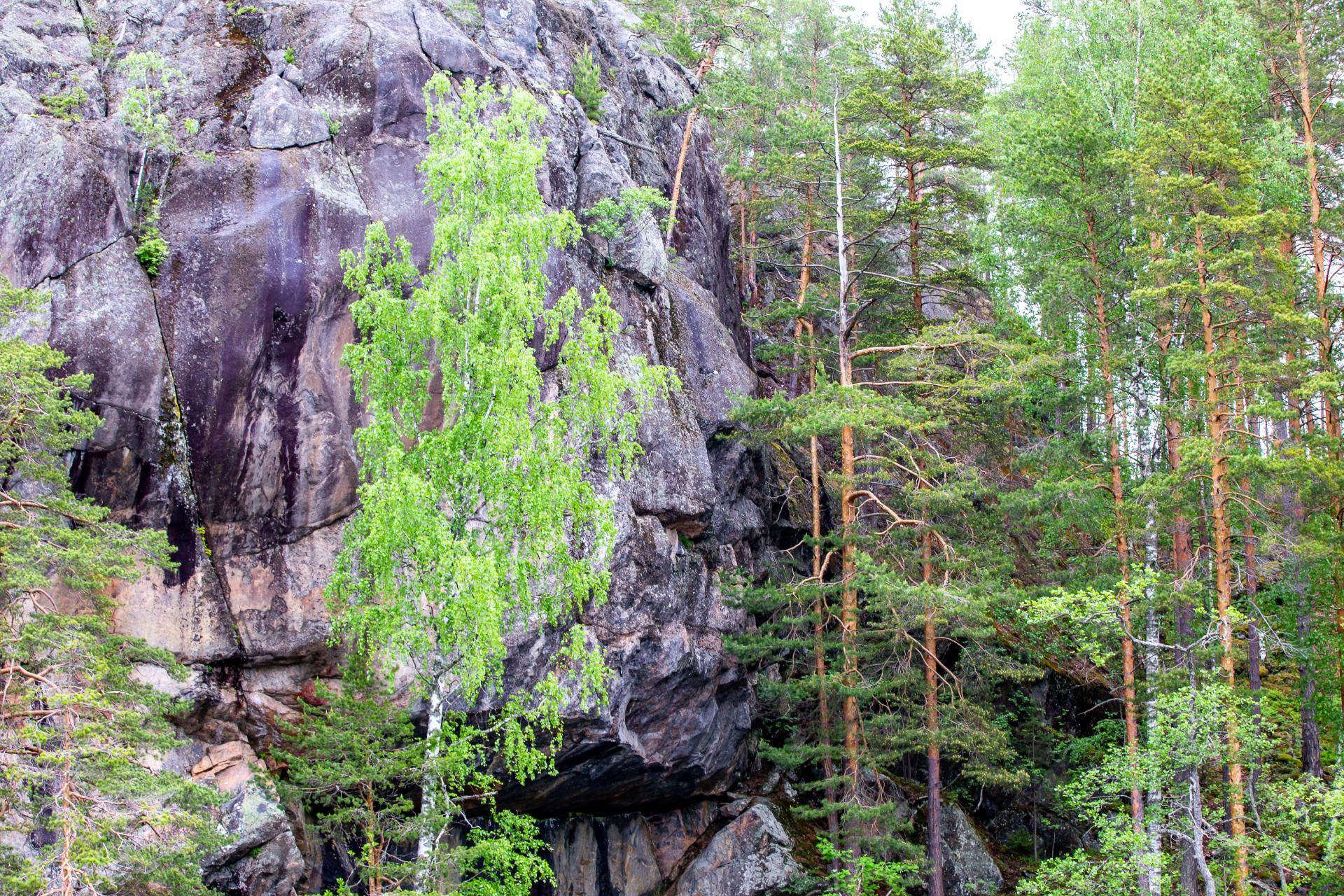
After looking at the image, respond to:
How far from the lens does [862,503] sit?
1717cm

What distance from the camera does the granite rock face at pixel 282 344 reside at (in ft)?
41.6

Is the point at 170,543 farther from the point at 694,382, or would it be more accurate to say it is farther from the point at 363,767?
the point at 694,382

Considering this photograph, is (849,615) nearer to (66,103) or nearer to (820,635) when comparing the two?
(820,635)

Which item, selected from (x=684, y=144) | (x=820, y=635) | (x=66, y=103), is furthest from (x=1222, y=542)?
(x=66, y=103)

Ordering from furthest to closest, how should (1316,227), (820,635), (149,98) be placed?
(820,635)
(1316,227)
(149,98)

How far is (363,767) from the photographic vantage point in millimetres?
10766

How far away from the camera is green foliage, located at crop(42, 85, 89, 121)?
1370 centimetres

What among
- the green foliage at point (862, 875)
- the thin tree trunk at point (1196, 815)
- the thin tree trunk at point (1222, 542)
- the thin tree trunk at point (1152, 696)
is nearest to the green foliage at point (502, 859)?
the green foliage at point (862, 875)

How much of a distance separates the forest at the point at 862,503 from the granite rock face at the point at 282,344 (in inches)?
11.9

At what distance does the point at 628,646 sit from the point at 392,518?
234 inches

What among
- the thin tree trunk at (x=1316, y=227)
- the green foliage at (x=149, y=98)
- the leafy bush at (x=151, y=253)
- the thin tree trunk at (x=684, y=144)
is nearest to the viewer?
the leafy bush at (x=151, y=253)

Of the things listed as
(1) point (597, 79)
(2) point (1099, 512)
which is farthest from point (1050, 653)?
(1) point (597, 79)

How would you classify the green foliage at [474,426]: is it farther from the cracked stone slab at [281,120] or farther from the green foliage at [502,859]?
the cracked stone slab at [281,120]

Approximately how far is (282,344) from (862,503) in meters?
9.84
